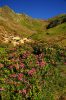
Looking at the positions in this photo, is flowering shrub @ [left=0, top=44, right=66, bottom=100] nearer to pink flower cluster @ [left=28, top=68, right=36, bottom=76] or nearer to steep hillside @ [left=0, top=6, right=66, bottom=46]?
pink flower cluster @ [left=28, top=68, right=36, bottom=76]

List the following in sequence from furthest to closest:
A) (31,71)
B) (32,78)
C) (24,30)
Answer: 1. (24,30)
2. (31,71)
3. (32,78)

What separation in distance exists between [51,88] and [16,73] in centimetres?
380

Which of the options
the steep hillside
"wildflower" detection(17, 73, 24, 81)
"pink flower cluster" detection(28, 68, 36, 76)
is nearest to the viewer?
"wildflower" detection(17, 73, 24, 81)

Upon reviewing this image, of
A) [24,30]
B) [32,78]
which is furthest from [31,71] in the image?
[24,30]

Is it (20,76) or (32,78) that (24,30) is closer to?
(20,76)

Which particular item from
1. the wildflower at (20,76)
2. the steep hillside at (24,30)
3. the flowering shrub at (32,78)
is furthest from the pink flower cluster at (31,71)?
the steep hillside at (24,30)

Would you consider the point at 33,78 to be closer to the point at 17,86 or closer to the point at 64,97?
the point at 17,86

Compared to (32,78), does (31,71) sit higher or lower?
higher

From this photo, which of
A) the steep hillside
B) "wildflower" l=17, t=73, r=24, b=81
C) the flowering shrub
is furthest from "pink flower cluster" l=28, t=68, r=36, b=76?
the steep hillside

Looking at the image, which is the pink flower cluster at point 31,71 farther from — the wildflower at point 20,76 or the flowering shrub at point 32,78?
the wildflower at point 20,76

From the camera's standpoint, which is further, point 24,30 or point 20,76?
point 24,30

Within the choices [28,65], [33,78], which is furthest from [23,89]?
[28,65]

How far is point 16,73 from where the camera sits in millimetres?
20828

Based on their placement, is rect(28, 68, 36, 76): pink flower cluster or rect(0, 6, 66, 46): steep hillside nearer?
rect(28, 68, 36, 76): pink flower cluster
